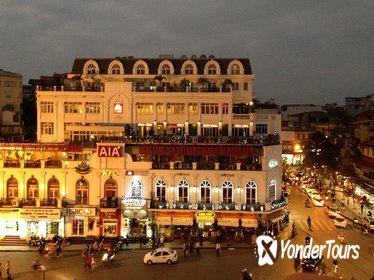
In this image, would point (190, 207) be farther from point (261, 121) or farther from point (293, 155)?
point (293, 155)

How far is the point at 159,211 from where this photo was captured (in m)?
44.7

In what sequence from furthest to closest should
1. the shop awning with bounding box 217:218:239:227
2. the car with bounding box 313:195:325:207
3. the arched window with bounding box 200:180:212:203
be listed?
the car with bounding box 313:195:325:207, the arched window with bounding box 200:180:212:203, the shop awning with bounding box 217:218:239:227

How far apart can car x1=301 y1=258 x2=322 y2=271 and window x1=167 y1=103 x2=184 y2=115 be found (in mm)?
20447

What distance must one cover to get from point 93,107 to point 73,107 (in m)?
1.89

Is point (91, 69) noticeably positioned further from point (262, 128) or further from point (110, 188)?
point (262, 128)

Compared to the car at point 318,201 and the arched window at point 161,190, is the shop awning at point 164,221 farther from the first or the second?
the car at point 318,201

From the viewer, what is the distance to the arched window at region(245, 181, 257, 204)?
45.0 metres

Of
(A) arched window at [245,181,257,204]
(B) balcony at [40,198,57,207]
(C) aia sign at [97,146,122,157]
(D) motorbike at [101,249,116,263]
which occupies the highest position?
(C) aia sign at [97,146,122,157]

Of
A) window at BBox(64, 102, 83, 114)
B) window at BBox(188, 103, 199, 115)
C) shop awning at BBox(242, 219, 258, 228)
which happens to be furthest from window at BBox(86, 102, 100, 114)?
shop awning at BBox(242, 219, 258, 228)

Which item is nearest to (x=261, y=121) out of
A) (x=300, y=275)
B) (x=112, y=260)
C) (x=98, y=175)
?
(x=98, y=175)

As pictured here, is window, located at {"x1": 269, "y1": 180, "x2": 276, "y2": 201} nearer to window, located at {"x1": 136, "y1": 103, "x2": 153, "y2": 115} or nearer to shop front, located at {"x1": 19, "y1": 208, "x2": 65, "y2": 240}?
window, located at {"x1": 136, "y1": 103, "x2": 153, "y2": 115}

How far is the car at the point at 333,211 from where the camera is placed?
51125mm

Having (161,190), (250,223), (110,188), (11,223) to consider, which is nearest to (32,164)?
(11,223)

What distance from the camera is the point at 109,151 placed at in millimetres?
45344
